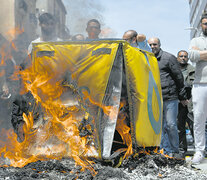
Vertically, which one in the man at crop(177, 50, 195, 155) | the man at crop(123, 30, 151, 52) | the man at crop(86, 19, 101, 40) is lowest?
the man at crop(177, 50, 195, 155)

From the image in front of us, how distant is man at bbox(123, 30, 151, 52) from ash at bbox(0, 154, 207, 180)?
1992 mm

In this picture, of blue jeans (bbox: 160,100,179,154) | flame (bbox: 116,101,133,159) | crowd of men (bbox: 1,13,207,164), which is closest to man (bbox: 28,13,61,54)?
crowd of men (bbox: 1,13,207,164)

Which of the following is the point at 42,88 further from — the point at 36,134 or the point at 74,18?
the point at 74,18

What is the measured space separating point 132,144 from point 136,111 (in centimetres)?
37

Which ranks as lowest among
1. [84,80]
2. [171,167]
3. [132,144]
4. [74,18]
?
[171,167]

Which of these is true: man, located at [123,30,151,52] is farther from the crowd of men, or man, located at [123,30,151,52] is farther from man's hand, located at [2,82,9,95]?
man's hand, located at [2,82,9,95]

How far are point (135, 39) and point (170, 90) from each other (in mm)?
1111

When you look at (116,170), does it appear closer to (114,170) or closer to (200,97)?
(114,170)

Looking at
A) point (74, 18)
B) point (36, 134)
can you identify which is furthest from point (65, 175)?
point (74, 18)

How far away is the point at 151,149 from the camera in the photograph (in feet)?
14.8

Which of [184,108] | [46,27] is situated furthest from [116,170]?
[184,108]

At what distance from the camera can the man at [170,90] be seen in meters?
5.90

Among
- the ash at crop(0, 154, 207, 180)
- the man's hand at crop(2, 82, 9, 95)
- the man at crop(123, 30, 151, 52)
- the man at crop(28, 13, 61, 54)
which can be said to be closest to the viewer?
the ash at crop(0, 154, 207, 180)

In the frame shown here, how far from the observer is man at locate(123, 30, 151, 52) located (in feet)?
18.1
